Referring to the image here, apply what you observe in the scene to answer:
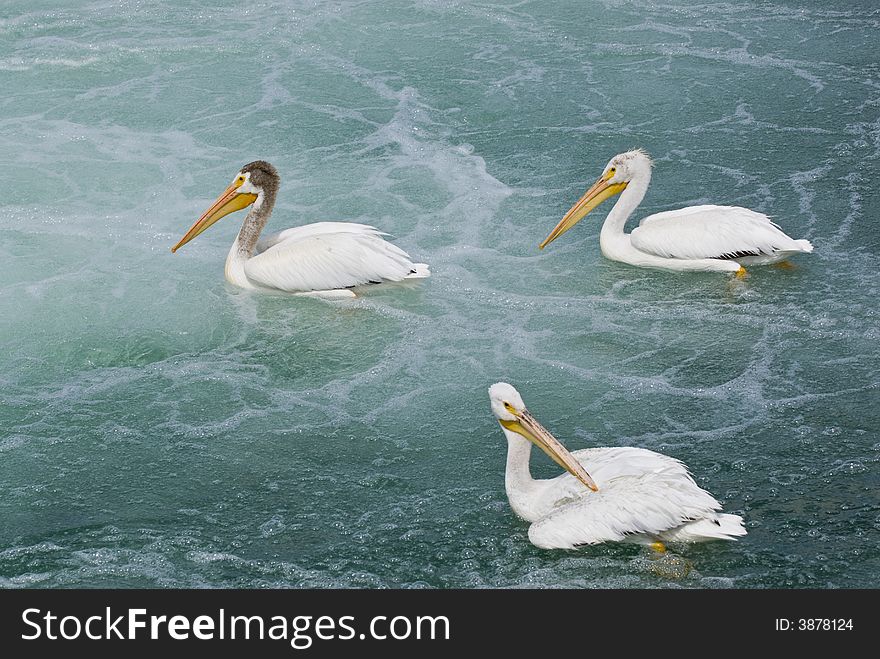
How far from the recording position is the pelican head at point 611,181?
20.7 ft

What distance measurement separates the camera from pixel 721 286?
610 centimetres

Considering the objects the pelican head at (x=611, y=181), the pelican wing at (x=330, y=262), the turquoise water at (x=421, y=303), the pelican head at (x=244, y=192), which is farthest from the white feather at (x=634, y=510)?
the pelican head at (x=244, y=192)

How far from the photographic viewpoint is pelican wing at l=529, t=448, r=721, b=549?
4082 mm

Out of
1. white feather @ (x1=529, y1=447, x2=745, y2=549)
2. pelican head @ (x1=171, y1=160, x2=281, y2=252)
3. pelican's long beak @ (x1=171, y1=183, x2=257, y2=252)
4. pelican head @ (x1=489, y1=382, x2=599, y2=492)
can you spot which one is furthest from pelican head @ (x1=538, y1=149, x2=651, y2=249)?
white feather @ (x1=529, y1=447, x2=745, y2=549)

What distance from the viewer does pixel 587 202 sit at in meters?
6.41

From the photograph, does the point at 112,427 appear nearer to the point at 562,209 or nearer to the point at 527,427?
the point at 527,427

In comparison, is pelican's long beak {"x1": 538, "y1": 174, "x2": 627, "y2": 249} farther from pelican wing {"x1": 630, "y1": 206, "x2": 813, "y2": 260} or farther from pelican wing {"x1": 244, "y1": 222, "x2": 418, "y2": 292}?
pelican wing {"x1": 244, "y1": 222, "x2": 418, "y2": 292}

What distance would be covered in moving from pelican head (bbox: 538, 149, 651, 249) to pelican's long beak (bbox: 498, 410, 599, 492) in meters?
2.16

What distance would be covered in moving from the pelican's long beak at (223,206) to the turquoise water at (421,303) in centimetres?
25

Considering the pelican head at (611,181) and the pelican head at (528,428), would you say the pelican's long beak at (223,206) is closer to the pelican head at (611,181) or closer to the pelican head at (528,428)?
the pelican head at (611,181)

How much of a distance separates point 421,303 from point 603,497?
2.13m

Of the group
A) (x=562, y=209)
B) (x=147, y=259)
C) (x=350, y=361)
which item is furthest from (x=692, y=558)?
(x=147, y=259)
